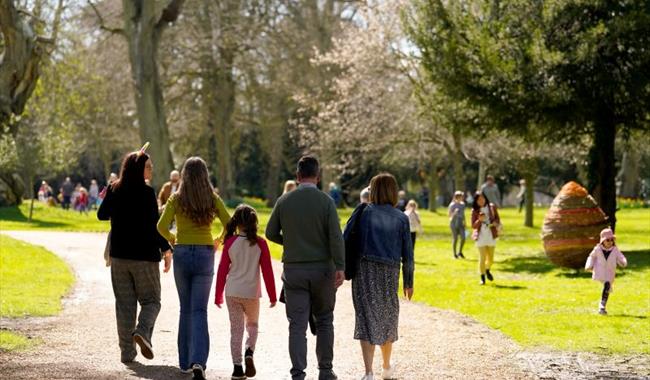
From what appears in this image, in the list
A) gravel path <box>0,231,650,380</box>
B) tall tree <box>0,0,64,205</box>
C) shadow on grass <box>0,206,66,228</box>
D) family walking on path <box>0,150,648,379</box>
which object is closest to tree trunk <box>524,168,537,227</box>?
shadow on grass <box>0,206,66,228</box>

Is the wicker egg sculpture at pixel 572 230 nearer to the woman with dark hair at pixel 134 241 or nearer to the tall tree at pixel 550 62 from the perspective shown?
the tall tree at pixel 550 62

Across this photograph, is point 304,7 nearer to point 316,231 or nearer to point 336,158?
point 336,158

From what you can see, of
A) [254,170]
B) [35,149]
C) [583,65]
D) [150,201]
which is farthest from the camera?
[254,170]

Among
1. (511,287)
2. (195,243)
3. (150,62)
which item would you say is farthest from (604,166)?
(195,243)

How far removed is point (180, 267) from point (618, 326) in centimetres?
678

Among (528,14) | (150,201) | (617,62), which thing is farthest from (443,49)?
(150,201)

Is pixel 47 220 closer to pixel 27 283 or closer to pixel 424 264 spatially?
pixel 424 264

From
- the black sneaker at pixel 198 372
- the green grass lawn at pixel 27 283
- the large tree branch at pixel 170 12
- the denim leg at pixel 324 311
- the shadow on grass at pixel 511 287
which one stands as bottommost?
the green grass lawn at pixel 27 283

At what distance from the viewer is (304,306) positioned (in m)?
9.12

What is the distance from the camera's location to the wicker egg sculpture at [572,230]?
22.5 metres

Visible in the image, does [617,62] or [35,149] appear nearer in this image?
[617,62]

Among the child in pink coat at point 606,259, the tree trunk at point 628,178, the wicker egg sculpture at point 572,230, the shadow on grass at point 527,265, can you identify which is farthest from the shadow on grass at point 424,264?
the tree trunk at point 628,178

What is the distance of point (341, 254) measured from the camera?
9086mm

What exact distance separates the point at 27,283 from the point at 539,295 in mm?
8589
